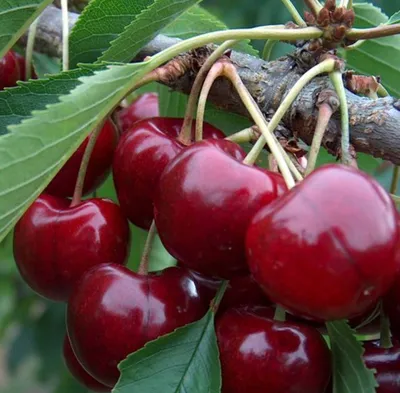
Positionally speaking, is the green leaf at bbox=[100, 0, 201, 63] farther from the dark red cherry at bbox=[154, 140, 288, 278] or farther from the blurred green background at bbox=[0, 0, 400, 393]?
the blurred green background at bbox=[0, 0, 400, 393]

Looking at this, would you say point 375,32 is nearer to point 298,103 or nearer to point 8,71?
point 298,103

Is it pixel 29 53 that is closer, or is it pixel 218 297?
pixel 218 297

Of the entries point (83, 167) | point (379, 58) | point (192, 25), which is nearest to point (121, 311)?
point (83, 167)

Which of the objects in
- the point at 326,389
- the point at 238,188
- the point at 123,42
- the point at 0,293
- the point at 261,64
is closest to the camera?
the point at 238,188

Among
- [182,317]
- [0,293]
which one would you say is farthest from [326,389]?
[0,293]

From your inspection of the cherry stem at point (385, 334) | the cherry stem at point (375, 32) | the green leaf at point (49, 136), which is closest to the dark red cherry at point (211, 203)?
the green leaf at point (49, 136)

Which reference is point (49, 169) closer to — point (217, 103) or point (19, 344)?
point (217, 103)

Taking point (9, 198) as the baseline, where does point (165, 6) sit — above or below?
above
